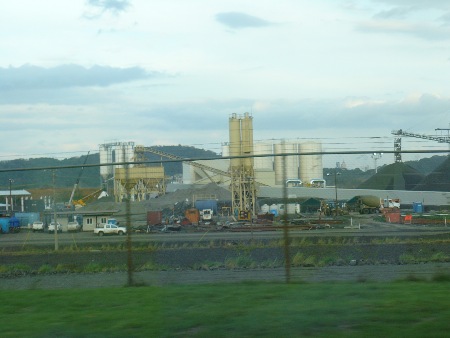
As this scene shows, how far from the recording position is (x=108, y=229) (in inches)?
489

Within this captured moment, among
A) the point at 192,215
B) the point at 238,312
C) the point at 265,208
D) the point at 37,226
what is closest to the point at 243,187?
the point at 265,208

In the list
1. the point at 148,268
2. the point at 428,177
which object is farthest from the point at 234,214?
the point at 428,177

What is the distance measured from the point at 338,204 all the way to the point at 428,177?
5.44 ft

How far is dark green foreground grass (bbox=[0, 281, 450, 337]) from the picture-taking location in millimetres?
6465

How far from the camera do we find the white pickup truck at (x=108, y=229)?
39.5 ft

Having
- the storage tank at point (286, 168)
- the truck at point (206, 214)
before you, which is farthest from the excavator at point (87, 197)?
the storage tank at point (286, 168)

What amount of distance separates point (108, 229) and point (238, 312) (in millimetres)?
5690

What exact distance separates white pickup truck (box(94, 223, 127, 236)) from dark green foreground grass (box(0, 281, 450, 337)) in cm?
272

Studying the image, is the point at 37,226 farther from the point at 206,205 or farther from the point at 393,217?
the point at 393,217

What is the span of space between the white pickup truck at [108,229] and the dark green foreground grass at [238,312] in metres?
2.72

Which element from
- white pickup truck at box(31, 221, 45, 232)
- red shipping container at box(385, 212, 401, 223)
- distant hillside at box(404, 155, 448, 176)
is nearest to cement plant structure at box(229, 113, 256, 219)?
red shipping container at box(385, 212, 401, 223)

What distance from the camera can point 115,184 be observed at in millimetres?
12805

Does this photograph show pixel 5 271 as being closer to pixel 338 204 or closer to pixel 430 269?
pixel 338 204

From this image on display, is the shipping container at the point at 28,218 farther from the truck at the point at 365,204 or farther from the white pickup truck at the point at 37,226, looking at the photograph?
the truck at the point at 365,204
